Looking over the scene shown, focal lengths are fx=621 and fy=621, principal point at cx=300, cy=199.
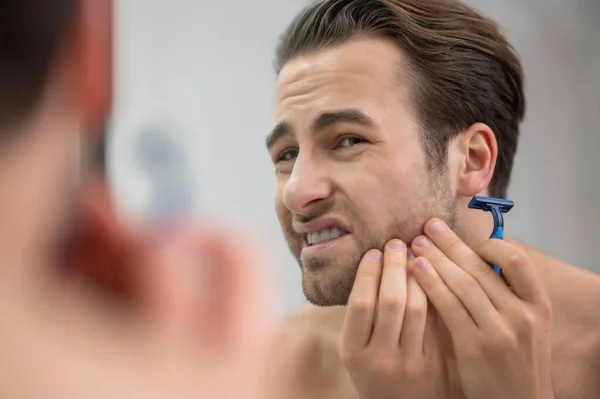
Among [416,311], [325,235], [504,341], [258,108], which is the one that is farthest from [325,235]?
[258,108]

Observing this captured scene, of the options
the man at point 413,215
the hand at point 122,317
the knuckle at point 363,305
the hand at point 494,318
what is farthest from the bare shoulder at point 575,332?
the hand at point 122,317

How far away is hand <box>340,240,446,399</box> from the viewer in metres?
0.84

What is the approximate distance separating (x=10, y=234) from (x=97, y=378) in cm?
11

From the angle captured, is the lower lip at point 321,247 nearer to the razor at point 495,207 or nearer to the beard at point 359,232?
the beard at point 359,232

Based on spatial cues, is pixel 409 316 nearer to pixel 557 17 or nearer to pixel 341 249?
pixel 341 249

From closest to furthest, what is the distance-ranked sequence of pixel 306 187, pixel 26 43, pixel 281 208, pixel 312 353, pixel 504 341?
pixel 26 43 → pixel 504 341 → pixel 306 187 → pixel 281 208 → pixel 312 353

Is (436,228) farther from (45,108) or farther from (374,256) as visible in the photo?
(45,108)

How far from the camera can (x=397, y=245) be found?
0.93m

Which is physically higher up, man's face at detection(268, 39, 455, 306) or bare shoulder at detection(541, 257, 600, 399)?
man's face at detection(268, 39, 455, 306)

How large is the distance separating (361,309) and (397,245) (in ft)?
0.42

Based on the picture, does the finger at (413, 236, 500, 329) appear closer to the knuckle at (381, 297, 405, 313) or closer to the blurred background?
the knuckle at (381, 297, 405, 313)

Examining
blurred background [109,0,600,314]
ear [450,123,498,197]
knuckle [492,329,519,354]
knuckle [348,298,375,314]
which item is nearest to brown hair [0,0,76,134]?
blurred background [109,0,600,314]

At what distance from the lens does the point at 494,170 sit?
1.20 m

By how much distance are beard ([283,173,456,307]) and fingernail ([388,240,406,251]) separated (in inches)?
1.2
